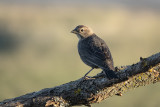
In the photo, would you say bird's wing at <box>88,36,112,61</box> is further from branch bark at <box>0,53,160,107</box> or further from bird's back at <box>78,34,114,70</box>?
branch bark at <box>0,53,160,107</box>

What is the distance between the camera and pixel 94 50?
9.97 metres

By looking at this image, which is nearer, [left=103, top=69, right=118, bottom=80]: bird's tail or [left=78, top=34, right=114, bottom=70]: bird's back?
[left=103, top=69, right=118, bottom=80]: bird's tail

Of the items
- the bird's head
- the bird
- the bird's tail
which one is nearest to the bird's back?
the bird

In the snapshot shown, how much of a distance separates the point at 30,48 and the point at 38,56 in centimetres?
107

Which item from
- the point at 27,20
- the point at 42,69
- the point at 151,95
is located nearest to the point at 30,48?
the point at 42,69

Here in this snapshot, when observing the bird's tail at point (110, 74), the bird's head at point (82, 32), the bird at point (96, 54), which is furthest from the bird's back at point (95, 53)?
the bird's head at point (82, 32)

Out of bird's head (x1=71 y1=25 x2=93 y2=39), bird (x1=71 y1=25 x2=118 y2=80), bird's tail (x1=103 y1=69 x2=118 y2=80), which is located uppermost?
bird's head (x1=71 y1=25 x2=93 y2=39)

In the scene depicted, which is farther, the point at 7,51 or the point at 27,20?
the point at 27,20

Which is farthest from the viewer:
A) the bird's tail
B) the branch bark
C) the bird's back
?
the bird's back

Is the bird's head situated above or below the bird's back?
above

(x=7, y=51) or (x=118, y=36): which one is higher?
(x=7, y=51)

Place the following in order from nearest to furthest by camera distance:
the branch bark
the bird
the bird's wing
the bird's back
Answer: the branch bark, the bird, the bird's back, the bird's wing

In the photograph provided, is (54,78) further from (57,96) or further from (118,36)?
(57,96)

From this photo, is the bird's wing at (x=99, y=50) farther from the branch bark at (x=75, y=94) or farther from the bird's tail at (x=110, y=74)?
the bird's tail at (x=110, y=74)
